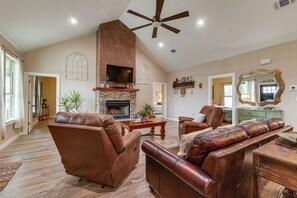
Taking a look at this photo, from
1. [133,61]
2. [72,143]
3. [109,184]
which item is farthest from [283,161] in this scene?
[133,61]

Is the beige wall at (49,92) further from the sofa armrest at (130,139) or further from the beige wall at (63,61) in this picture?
the sofa armrest at (130,139)

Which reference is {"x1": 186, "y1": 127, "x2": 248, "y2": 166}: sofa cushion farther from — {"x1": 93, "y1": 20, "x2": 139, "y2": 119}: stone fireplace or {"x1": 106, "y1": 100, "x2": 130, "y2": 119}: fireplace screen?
{"x1": 106, "y1": 100, "x2": 130, "y2": 119}: fireplace screen

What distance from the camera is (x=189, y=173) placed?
1.18 m

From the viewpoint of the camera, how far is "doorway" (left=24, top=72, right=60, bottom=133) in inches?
190

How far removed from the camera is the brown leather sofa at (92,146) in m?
1.68

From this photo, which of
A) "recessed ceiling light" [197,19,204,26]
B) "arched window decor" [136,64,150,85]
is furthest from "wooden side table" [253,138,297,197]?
"arched window decor" [136,64,150,85]

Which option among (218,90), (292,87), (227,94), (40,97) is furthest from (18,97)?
(227,94)

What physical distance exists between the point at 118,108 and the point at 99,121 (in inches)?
198

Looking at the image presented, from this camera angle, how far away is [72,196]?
1818 millimetres

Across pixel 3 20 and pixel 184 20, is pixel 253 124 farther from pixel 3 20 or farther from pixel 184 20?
pixel 3 20

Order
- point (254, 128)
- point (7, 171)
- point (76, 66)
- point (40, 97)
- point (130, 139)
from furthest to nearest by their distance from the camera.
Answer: point (40, 97)
point (76, 66)
point (7, 171)
point (130, 139)
point (254, 128)

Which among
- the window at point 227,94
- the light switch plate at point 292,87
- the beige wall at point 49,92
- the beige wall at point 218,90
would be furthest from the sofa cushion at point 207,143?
the beige wall at point 49,92

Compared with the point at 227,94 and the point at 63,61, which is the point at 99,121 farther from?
the point at 227,94

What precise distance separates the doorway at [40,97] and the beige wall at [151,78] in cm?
349
